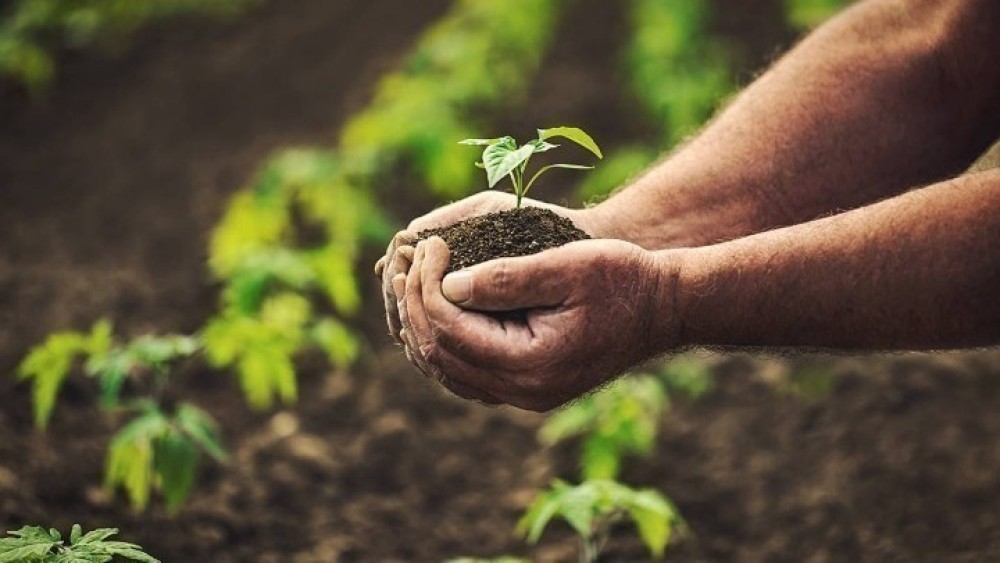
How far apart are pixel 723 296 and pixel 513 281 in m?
0.42

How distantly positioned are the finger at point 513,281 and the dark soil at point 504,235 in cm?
8

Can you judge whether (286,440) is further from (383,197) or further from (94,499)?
(383,197)

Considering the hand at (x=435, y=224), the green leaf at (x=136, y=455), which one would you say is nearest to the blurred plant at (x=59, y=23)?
the green leaf at (x=136, y=455)

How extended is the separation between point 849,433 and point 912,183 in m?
1.39

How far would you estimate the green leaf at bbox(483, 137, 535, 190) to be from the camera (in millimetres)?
2139

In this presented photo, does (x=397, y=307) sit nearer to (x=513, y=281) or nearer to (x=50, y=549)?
(x=513, y=281)

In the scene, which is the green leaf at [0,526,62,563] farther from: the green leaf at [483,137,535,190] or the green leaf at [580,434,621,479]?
the green leaf at [580,434,621,479]

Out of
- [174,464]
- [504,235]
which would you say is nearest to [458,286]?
[504,235]

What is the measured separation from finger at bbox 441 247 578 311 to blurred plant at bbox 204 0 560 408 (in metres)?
1.28

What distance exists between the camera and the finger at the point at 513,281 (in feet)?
7.16

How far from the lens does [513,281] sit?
219 cm

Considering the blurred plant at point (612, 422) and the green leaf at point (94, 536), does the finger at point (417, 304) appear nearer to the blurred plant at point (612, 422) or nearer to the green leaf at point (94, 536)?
the green leaf at point (94, 536)

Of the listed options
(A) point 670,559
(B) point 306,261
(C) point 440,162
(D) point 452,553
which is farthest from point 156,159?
(A) point 670,559

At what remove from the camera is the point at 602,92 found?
7.13 m
